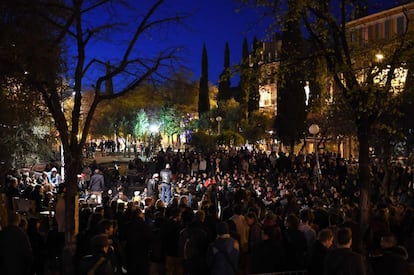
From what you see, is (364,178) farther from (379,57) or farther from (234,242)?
(234,242)

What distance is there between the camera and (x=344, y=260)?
250 inches

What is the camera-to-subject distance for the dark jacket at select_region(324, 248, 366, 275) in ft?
20.6

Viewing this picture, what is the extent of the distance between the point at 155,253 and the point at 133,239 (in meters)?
0.88

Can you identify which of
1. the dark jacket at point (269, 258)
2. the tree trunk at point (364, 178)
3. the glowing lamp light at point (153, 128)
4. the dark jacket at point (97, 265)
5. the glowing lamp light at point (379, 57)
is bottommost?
the dark jacket at point (269, 258)

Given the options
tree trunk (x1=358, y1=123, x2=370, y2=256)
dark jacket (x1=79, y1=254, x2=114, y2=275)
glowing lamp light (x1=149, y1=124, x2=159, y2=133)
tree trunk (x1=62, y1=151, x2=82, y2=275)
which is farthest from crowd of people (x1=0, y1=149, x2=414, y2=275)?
glowing lamp light (x1=149, y1=124, x2=159, y2=133)

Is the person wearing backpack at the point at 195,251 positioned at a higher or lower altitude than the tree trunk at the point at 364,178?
lower

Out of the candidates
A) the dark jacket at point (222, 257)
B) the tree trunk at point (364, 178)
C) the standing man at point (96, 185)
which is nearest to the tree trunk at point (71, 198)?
the dark jacket at point (222, 257)

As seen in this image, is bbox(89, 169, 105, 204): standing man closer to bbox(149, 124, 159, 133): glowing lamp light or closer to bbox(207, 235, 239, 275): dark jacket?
bbox(207, 235, 239, 275): dark jacket

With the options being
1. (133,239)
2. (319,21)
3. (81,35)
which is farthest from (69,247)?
(319,21)

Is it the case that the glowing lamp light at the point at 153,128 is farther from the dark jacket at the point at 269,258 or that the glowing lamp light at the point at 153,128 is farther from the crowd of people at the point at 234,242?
the dark jacket at the point at 269,258

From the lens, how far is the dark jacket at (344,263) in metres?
6.27

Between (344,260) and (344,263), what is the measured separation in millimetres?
38

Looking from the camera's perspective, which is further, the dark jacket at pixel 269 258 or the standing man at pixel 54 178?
the standing man at pixel 54 178

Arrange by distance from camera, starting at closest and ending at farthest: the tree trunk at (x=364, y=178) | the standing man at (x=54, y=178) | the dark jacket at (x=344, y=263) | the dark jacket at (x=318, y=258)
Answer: the dark jacket at (x=344, y=263) → the dark jacket at (x=318, y=258) → the tree trunk at (x=364, y=178) → the standing man at (x=54, y=178)
